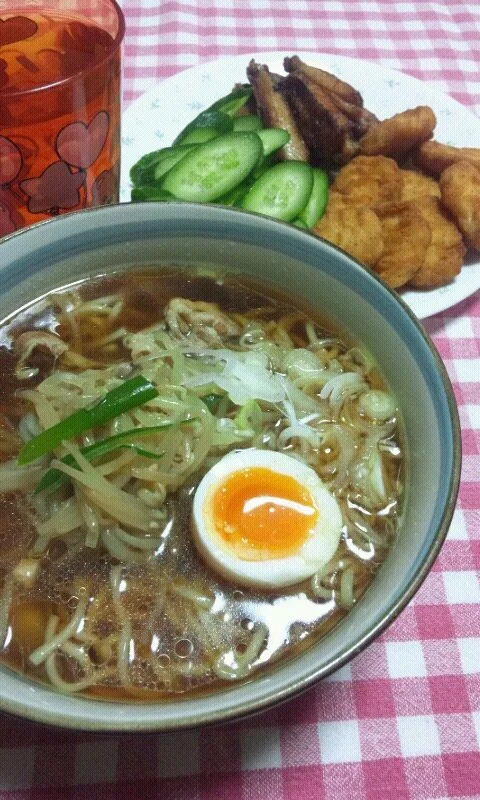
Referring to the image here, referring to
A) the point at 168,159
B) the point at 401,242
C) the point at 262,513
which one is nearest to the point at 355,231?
the point at 401,242

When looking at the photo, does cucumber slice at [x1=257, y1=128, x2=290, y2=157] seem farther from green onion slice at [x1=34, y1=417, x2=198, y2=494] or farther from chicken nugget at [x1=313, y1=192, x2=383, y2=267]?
green onion slice at [x1=34, y1=417, x2=198, y2=494]

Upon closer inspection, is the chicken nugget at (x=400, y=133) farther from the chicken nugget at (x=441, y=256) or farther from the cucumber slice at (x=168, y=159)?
the cucumber slice at (x=168, y=159)

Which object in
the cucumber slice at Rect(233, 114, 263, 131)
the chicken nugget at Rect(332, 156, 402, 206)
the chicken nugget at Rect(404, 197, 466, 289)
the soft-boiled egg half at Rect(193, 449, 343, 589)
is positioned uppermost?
the cucumber slice at Rect(233, 114, 263, 131)

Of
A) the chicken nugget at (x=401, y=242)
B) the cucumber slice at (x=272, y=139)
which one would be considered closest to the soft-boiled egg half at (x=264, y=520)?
the chicken nugget at (x=401, y=242)

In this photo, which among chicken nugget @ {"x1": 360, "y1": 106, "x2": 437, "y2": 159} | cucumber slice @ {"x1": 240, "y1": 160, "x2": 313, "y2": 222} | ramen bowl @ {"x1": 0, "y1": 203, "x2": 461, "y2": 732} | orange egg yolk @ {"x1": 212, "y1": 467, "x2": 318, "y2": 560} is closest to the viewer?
ramen bowl @ {"x1": 0, "y1": 203, "x2": 461, "y2": 732}

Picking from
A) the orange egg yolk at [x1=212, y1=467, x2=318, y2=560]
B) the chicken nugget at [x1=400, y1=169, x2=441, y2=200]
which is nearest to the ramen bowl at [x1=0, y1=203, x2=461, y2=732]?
the orange egg yolk at [x1=212, y1=467, x2=318, y2=560]

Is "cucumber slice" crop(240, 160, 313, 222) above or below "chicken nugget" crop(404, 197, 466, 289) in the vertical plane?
above
